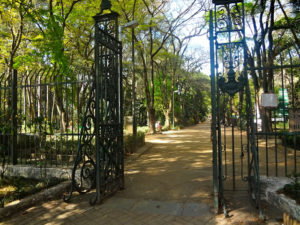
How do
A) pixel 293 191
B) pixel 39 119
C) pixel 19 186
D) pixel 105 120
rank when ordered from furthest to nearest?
pixel 19 186
pixel 39 119
pixel 105 120
pixel 293 191

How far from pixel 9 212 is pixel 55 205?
2.49 feet

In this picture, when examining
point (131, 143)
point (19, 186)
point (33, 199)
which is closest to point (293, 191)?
point (33, 199)

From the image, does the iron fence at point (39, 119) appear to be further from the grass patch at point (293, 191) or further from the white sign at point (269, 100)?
the grass patch at point (293, 191)

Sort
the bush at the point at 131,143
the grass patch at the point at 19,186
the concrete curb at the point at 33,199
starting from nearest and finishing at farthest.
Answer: the concrete curb at the point at 33,199, the grass patch at the point at 19,186, the bush at the point at 131,143

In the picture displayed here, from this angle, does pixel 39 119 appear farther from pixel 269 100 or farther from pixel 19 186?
pixel 269 100

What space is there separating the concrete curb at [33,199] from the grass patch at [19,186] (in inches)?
7.0

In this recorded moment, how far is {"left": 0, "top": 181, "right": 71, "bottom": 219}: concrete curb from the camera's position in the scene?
12.9 feet

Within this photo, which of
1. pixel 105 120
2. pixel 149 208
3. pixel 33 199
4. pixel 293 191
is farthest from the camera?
pixel 105 120

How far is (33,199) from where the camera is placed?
4.38 meters

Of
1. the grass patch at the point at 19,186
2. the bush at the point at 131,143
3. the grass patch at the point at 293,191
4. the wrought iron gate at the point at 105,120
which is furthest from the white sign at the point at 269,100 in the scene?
the bush at the point at 131,143

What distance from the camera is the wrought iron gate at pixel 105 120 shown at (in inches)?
175

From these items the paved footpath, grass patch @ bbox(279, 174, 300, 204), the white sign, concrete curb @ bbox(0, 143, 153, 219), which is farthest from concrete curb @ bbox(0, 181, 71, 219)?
the white sign

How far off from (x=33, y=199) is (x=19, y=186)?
4.87 ft

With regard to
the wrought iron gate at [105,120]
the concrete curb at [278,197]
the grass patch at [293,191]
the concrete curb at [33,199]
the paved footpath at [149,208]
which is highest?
the wrought iron gate at [105,120]
